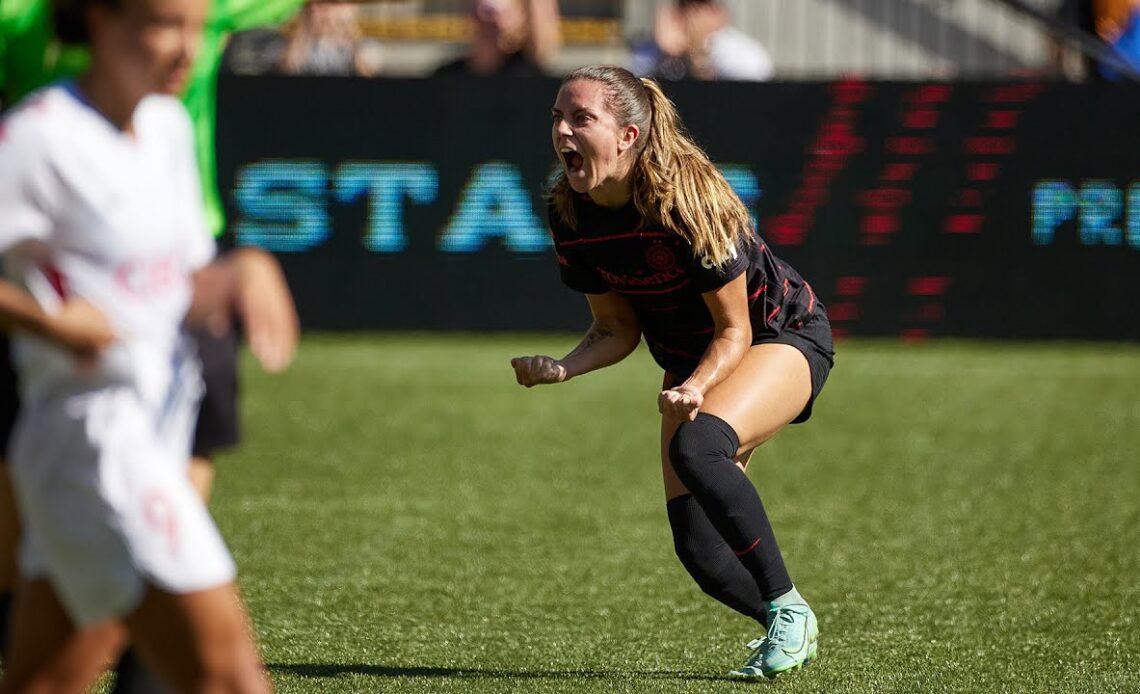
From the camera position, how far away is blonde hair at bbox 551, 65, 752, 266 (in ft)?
13.8

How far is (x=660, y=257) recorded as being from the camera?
14.1 ft

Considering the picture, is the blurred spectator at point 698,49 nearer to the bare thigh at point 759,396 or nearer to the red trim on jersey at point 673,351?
the red trim on jersey at point 673,351

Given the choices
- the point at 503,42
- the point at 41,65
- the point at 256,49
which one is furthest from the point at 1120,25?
the point at 41,65

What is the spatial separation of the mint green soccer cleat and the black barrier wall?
6.58m

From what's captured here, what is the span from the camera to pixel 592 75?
4.25m

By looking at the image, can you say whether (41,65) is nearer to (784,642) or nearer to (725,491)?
(725,491)

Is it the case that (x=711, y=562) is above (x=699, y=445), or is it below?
below

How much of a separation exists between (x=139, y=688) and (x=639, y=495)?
164 inches

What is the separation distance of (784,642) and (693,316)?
0.85 m

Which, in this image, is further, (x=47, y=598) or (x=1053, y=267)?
(x=1053, y=267)

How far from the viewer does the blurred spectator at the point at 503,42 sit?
37.7ft

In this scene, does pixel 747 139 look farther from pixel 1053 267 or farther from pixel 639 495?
pixel 639 495

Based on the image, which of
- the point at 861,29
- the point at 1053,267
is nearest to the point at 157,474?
the point at 1053,267

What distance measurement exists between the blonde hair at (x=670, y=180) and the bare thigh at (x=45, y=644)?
1.95 m
